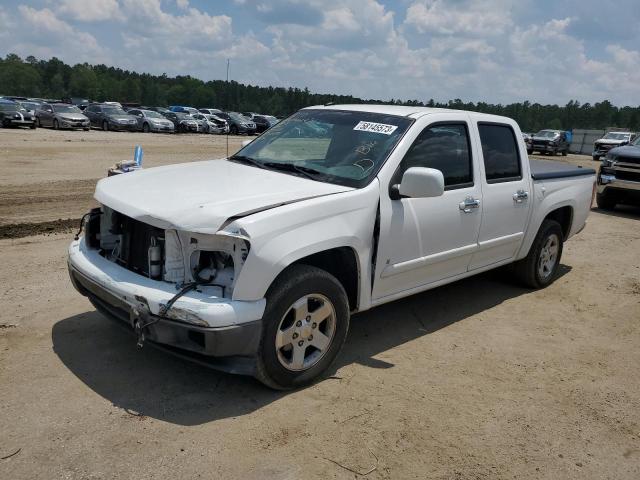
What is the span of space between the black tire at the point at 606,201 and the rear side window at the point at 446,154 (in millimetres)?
9087

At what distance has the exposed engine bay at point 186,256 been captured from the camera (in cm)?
332

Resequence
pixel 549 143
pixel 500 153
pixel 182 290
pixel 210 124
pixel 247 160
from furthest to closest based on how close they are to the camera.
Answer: pixel 210 124
pixel 549 143
pixel 500 153
pixel 247 160
pixel 182 290

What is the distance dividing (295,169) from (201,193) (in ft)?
3.05

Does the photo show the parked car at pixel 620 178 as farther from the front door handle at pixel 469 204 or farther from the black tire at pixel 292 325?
the black tire at pixel 292 325

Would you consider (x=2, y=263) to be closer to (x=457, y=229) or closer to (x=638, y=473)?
(x=457, y=229)

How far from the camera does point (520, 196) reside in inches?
214

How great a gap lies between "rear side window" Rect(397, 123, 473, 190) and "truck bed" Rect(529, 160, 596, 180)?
1.26m

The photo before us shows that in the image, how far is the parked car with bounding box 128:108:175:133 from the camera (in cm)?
3450

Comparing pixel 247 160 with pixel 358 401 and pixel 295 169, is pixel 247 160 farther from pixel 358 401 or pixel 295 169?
pixel 358 401

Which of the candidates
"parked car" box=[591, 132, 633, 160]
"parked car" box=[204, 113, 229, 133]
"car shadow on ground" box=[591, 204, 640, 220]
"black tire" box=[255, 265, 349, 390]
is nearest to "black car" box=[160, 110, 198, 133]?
"parked car" box=[204, 113, 229, 133]

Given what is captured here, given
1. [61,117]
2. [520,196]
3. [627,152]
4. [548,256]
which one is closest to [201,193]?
[520,196]

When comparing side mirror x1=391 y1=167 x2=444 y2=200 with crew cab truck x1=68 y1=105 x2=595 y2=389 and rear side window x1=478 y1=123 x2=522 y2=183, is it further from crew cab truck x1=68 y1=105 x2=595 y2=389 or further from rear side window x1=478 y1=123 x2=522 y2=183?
rear side window x1=478 y1=123 x2=522 y2=183

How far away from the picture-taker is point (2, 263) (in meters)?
5.93

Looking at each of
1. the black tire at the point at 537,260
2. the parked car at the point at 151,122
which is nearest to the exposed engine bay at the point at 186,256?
the black tire at the point at 537,260
